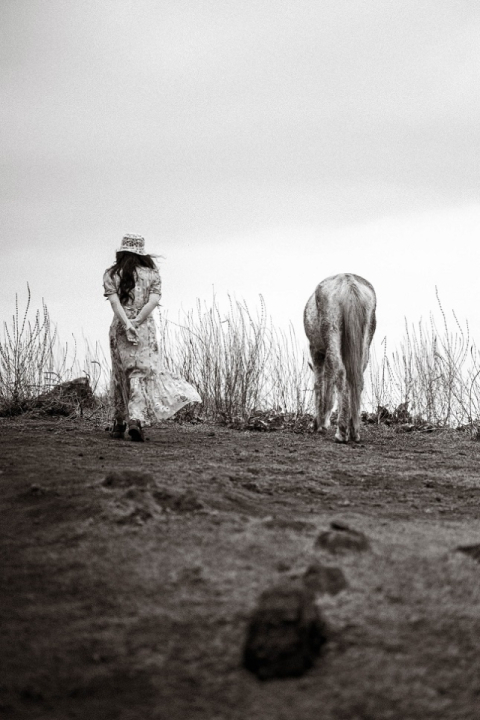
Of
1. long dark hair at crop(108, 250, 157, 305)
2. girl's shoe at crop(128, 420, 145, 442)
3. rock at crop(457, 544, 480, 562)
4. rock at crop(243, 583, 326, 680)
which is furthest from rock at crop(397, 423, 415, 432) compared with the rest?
rock at crop(243, 583, 326, 680)

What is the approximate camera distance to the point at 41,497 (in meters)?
4.41

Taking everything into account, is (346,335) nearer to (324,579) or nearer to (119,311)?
(119,311)

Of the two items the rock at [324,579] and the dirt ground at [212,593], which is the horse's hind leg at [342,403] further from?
the rock at [324,579]

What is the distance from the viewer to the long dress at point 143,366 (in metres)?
7.25

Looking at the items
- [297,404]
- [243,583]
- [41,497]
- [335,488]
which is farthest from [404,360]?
[243,583]

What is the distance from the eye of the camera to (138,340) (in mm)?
7273

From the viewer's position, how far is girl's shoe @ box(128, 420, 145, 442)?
702cm

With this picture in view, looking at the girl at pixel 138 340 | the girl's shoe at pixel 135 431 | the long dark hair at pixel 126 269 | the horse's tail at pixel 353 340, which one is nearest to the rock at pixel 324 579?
the girl's shoe at pixel 135 431

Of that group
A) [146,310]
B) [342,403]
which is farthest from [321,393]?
[146,310]

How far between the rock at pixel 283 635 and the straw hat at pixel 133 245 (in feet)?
16.3

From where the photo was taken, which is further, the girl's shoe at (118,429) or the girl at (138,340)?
the girl's shoe at (118,429)

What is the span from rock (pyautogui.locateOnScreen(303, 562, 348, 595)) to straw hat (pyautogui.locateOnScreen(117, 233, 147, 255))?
15.2 feet

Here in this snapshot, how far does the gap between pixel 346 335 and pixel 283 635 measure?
558 centimetres

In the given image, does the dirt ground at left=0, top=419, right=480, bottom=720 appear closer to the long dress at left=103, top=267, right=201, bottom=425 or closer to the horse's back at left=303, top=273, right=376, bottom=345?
the long dress at left=103, top=267, right=201, bottom=425
